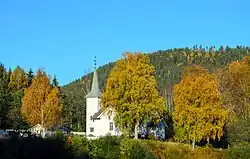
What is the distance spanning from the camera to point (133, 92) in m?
47.3

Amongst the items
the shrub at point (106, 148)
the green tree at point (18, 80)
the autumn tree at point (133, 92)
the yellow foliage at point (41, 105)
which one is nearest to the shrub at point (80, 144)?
the shrub at point (106, 148)

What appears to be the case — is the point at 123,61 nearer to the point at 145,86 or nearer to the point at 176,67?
the point at 145,86

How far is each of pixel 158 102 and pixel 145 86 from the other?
6.87ft

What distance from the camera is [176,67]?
160 m

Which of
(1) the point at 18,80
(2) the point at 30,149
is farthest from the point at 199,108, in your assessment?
(1) the point at 18,80

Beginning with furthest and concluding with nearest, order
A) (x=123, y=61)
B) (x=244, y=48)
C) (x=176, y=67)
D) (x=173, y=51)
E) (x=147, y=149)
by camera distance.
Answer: (x=173, y=51) → (x=244, y=48) → (x=176, y=67) → (x=123, y=61) → (x=147, y=149)

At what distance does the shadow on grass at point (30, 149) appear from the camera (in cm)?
2366

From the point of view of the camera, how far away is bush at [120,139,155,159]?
40.3 meters

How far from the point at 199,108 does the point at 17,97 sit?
30.1m

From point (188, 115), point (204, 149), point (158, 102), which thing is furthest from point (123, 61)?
point (204, 149)

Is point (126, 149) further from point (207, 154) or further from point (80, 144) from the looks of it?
point (207, 154)

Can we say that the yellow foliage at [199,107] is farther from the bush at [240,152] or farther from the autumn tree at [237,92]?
the autumn tree at [237,92]

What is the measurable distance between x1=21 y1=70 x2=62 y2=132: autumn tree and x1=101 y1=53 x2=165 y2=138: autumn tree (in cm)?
694

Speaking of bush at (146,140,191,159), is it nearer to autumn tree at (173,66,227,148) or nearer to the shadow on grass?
autumn tree at (173,66,227,148)
